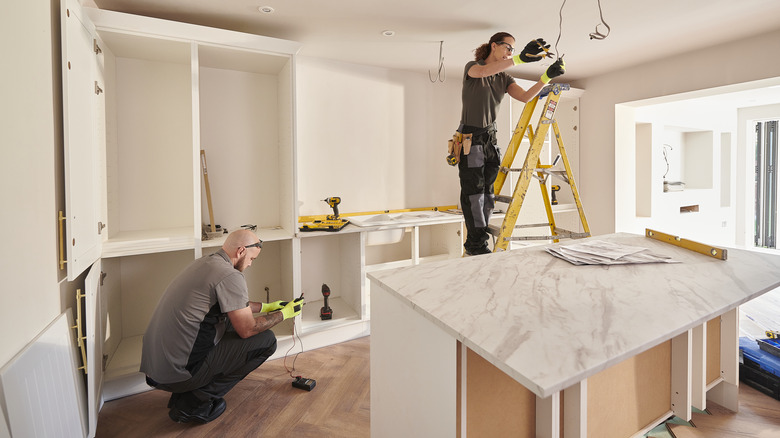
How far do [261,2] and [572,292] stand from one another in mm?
2257

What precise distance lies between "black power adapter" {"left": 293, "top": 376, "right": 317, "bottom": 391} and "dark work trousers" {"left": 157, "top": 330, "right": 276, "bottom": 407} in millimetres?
254

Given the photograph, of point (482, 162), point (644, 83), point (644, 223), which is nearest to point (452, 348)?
point (482, 162)

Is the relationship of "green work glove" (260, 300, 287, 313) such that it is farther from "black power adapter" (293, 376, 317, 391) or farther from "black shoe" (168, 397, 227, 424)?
"black shoe" (168, 397, 227, 424)

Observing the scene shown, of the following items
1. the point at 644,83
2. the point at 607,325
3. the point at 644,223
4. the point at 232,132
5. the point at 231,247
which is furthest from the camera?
the point at 644,223

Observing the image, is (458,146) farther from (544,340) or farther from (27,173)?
(27,173)

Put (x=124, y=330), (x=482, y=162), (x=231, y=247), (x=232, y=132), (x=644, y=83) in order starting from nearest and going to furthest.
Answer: (x=231, y=247)
(x=482, y=162)
(x=124, y=330)
(x=232, y=132)
(x=644, y=83)

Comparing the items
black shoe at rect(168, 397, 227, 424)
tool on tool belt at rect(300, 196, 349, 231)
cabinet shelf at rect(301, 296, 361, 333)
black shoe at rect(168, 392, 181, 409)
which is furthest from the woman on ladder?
black shoe at rect(168, 392, 181, 409)

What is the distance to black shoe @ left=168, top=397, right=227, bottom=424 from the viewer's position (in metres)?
1.92

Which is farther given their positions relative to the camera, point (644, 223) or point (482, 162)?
point (644, 223)

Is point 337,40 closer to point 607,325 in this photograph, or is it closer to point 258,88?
point 258,88

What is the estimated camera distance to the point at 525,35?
108 inches

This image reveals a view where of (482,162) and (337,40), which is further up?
(337,40)

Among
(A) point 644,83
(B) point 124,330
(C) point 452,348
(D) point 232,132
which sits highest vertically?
(A) point 644,83

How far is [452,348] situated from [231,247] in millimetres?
1567
